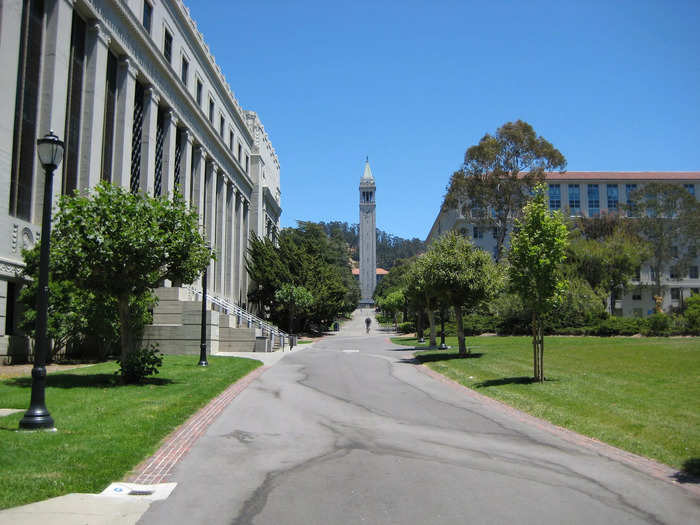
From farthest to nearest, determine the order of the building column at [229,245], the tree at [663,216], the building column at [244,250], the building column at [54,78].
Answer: the tree at [663,216]
the building column at [244,250]
the building column at [229,245]
the building column at [54,78]

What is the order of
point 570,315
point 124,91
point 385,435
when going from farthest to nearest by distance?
point 570,315, point 124,91, point 385,435

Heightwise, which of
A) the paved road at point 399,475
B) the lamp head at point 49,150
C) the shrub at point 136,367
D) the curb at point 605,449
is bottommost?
the curb at point 605,449

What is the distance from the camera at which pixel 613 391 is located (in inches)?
581

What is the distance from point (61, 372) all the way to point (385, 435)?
41.2 ft

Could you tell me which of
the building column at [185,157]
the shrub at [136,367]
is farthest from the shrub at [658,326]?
the shrub at [136,367]

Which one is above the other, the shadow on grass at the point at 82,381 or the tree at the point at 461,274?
the tree at the point at 461,274

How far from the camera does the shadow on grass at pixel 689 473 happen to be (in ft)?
24.7

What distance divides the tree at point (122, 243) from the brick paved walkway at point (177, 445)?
150 inches

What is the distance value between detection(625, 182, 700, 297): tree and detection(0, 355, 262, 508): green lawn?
66630mm

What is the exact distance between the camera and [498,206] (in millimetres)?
50562

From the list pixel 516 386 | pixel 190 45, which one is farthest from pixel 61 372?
pixel 190 45

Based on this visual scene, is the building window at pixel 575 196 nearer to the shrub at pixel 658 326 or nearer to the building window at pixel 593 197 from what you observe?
the building window at pixel 593 197

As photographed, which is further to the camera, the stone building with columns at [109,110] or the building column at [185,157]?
the building column at [185,157]

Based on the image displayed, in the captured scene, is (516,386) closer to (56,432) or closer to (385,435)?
(385,435)
